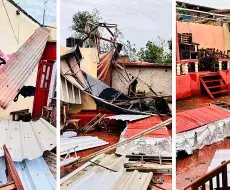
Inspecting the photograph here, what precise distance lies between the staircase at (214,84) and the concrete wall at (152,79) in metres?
0.34

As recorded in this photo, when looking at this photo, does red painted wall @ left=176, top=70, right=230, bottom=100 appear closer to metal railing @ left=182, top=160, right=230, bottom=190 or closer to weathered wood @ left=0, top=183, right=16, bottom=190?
metal railing @ left=182, top=160, right=230, bottom=190

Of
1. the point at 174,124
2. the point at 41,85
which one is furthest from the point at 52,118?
the point at 174,124

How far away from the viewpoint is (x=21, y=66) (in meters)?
3.00

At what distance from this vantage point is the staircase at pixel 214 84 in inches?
125

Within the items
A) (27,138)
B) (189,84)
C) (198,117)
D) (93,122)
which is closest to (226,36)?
(189,84)

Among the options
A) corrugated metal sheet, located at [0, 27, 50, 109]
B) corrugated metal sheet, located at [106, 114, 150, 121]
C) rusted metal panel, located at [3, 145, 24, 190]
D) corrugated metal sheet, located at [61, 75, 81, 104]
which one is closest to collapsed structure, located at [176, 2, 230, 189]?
corrugated metal sheet, located at [106, 114, 150, 121]

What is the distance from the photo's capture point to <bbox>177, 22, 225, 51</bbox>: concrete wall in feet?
10.3

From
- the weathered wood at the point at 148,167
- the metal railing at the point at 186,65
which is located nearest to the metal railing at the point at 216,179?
the weathered wood at the point at 148,167

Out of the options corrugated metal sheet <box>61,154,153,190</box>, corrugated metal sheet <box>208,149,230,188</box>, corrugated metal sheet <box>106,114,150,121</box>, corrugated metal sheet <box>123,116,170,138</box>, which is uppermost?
corrugated metal sheet <box>106,114,150,121</box>

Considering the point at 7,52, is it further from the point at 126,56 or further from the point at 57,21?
the point at 126,56

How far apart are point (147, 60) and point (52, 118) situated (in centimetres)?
97

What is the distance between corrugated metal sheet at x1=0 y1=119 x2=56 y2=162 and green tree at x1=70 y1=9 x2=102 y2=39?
0.80 meters

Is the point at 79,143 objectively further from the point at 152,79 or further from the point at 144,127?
the point at 152,79

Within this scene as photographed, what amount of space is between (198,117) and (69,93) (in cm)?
114
